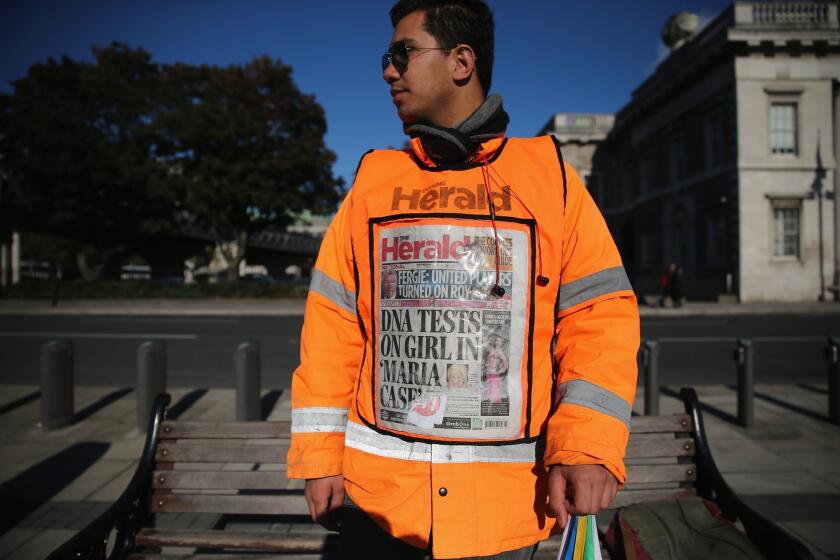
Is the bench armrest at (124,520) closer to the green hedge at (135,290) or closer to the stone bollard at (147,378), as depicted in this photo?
the stone bollard at (147,378)

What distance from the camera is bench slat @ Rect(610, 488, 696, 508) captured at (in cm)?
257

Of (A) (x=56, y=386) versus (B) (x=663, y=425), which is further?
(A) (x=56, y=386)

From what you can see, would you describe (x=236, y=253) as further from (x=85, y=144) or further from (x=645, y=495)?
(x=645, y=495)

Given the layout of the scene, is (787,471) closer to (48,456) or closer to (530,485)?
(530,485)

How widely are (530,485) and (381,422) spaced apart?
1.39 feet

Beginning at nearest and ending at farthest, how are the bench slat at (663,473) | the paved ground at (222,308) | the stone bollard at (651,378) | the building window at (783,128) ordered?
the bench slat at (663,473) → the stone bollard at (651,378) → the paved ground at (222,308) → the building window at (783,128)

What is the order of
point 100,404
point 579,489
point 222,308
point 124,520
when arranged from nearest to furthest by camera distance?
1. point 579,489
2. point 124,520
3. point 100,404
4. point 222,308

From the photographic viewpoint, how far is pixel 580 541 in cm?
137

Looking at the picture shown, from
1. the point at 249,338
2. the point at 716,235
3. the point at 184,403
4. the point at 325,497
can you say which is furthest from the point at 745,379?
the point at 716,235

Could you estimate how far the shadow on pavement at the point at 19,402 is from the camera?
6047mm

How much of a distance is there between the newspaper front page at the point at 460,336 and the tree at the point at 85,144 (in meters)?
28.8

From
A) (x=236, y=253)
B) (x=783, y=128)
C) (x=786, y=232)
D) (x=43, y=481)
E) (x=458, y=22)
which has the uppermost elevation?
(x=783, y=128)

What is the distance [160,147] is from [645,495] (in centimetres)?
3021

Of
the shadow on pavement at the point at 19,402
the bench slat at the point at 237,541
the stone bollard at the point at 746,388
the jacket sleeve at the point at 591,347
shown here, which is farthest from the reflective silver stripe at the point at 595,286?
the shadow on pavement at the point at 19,402
